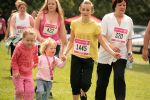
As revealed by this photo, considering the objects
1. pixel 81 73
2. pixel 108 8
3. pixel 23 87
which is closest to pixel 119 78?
pixel 81 73

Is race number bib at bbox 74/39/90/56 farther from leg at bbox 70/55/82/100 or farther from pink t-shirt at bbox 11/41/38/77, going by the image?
pink t-shirt at bbox 11/41/38/77

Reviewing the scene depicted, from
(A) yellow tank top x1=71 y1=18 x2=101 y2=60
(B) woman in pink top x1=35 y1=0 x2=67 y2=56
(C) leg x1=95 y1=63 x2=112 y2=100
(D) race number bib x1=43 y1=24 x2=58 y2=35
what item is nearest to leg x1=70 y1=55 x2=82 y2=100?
(A) yellow tank top x1=71 y1=18 x2=101 y2=60

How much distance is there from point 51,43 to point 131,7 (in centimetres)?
5827

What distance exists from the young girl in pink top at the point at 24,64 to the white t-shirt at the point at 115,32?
144 cm

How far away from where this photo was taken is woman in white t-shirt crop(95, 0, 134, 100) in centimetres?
1047

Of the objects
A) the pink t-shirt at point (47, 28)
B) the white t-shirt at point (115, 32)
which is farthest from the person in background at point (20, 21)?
the white t-shirt at point (115, 32)

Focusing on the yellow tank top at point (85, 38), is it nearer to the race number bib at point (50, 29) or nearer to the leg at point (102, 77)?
the leg at point (102, 77)

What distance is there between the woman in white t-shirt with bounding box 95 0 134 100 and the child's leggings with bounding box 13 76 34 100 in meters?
1.49

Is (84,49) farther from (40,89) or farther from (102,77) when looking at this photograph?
(40,89)

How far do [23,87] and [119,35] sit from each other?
6.34ft

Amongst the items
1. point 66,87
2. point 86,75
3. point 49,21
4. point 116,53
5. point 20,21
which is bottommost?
point 66,87

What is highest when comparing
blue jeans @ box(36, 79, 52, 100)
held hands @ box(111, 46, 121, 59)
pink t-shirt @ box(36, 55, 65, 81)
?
held hands @ box(111, 46, 121, 59)

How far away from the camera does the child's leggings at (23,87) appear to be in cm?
958

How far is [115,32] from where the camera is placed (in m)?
10.5
